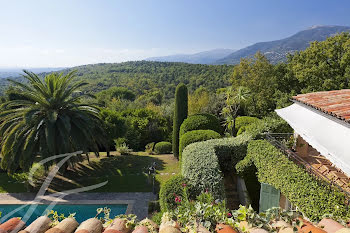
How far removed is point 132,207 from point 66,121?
5761 mm

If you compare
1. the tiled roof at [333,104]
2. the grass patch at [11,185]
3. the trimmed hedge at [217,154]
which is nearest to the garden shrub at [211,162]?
the trimmed hedge at [217,154]

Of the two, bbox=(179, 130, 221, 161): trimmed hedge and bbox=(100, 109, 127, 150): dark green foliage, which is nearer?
bbox=(179, 130, 221, 161): trimmed hedge

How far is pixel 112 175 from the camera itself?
543 inches

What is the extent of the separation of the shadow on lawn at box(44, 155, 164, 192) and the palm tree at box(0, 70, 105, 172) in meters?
1.39

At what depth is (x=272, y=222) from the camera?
8.08 feet

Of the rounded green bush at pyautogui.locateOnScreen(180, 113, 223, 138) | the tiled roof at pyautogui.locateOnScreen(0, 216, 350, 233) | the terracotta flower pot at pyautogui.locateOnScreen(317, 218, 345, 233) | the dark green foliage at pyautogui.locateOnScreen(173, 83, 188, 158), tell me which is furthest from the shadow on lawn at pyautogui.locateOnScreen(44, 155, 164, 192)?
the terracotta flower pot at pyautogui.locateOnScreen(317, 218, 345, 233)

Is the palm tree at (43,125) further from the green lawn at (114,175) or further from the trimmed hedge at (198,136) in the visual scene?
the trimmed hedge at (198,136)

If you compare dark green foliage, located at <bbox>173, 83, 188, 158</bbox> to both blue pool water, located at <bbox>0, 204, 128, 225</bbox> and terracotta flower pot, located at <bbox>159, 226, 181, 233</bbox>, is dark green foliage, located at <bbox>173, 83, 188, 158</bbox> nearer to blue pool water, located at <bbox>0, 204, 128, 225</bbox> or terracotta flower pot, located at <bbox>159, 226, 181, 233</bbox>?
→ blue pool water, located at <bbox>0, 204, 128, 225</bbox>

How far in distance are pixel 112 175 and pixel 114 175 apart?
0.41 feet

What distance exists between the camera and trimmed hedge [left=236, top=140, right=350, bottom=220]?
14.5 feet

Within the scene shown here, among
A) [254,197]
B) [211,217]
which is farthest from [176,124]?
[211,217]

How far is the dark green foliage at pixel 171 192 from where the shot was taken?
655 cm

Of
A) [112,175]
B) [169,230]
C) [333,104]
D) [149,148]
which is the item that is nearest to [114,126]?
[112,175]

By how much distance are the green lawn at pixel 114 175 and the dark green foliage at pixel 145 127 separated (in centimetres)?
587
